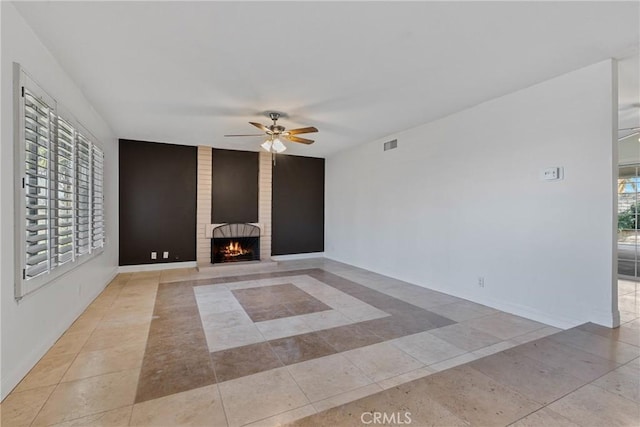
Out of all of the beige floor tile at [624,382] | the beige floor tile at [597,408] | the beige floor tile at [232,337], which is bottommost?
the beige floor tile at [232,337]

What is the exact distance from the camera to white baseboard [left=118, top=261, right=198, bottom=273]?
235 inches

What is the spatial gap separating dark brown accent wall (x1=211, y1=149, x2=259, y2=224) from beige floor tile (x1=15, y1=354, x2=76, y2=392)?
436cm

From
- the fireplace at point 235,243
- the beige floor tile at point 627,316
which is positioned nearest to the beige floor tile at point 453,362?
the beige floor tile at point 627,316

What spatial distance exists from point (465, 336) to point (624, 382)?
45.3 inches

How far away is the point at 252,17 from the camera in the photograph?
2.19m

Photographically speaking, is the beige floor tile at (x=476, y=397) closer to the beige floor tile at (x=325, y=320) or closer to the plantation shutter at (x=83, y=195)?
the beige floor tile at (x=325, y=320)

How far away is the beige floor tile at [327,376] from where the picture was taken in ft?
6.86

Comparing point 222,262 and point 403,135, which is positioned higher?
point 403,135

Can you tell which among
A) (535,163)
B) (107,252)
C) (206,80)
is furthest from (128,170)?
(535,163)

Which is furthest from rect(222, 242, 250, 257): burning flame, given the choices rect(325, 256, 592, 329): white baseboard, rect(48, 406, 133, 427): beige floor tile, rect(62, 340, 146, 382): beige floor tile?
rect(48, 406, 133, 427): beige floor tile

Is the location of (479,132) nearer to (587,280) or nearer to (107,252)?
(587,280)

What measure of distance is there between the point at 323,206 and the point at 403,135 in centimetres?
338

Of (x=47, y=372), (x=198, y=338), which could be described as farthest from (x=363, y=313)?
(x=47, y=372)

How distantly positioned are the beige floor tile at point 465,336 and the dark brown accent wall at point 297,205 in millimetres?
5001
